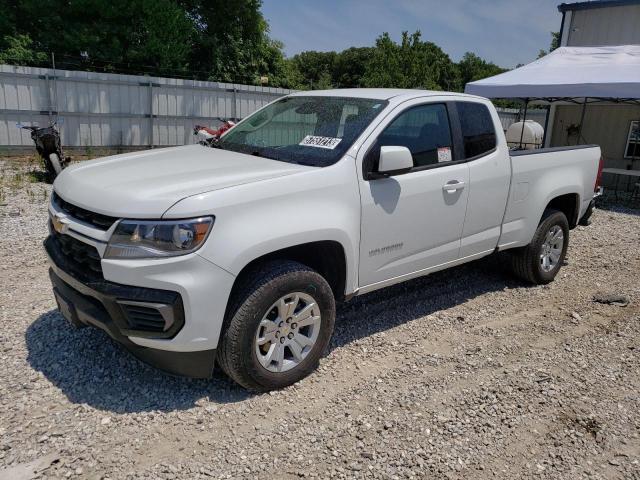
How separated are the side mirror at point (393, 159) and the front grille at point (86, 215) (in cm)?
168

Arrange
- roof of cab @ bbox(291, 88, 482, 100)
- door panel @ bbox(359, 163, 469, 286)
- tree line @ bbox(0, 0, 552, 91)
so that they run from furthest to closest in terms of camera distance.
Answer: tree line @ bbox(0, 0, 552, 91), roof of cab @ bbox(291, 88, 482, 100), door panel @ bbox(359, 163, 469, 286)

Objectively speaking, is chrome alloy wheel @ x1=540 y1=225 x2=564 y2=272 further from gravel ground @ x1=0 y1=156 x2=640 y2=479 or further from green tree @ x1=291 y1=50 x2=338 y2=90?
green tree @ x1=291 y1=50 x2=338 y2=90

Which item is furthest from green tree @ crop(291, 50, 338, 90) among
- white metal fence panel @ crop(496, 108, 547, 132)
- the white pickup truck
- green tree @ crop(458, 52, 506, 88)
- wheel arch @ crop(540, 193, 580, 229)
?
the white pickup truck

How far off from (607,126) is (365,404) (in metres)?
13.4

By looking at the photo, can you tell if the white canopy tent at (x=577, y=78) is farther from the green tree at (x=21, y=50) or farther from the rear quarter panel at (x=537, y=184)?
the green tree at (x=21, y=50)

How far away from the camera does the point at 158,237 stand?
2762 millimetres

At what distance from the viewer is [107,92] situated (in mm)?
13062

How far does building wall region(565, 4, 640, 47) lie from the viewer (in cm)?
1305

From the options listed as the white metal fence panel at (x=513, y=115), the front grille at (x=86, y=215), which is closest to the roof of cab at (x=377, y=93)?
the front grille at (x=86, y=215)

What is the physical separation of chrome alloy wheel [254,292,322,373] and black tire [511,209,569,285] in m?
2.80

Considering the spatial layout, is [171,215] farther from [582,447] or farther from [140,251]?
[582,447]

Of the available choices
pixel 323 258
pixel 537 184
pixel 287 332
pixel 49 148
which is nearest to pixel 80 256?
pixel 287 332

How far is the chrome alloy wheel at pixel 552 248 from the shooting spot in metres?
5.41

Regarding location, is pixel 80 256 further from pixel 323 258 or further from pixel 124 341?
pixel 323 258
